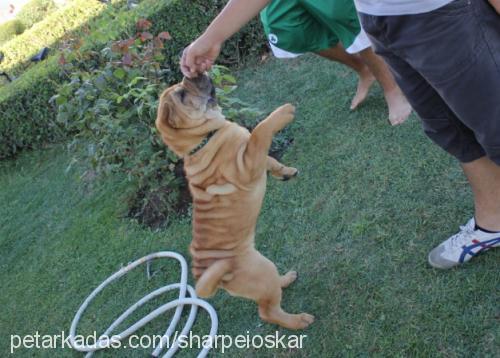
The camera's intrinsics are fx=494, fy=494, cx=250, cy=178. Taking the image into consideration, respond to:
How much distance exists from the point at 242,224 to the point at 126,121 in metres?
2.57

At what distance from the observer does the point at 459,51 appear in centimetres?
186

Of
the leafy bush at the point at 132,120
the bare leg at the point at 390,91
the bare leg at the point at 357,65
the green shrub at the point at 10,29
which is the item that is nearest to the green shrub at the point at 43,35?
the leafy bush at the point at 132,120

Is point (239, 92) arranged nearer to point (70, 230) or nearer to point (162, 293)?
point (70, 230)

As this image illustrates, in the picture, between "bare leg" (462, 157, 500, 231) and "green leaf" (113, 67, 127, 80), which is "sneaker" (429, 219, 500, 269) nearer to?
"bare leg" (462, 157, 500, 231)

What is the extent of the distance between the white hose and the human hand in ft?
5.70

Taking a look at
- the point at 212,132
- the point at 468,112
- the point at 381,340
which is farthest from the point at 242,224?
the point at 468,112

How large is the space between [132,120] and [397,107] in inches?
95.5


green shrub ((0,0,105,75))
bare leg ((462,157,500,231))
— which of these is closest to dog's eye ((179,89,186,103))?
bare leg ((462,157,500,231))

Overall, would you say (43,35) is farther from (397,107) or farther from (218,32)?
(218,32)

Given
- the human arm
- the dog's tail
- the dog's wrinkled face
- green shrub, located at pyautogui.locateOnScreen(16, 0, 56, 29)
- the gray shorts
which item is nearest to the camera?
the gray shorts

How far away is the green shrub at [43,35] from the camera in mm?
10617

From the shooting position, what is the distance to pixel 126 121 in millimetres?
4652

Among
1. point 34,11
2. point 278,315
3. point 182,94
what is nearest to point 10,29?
point 34,11

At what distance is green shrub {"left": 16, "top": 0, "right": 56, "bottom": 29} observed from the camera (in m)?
19.5
